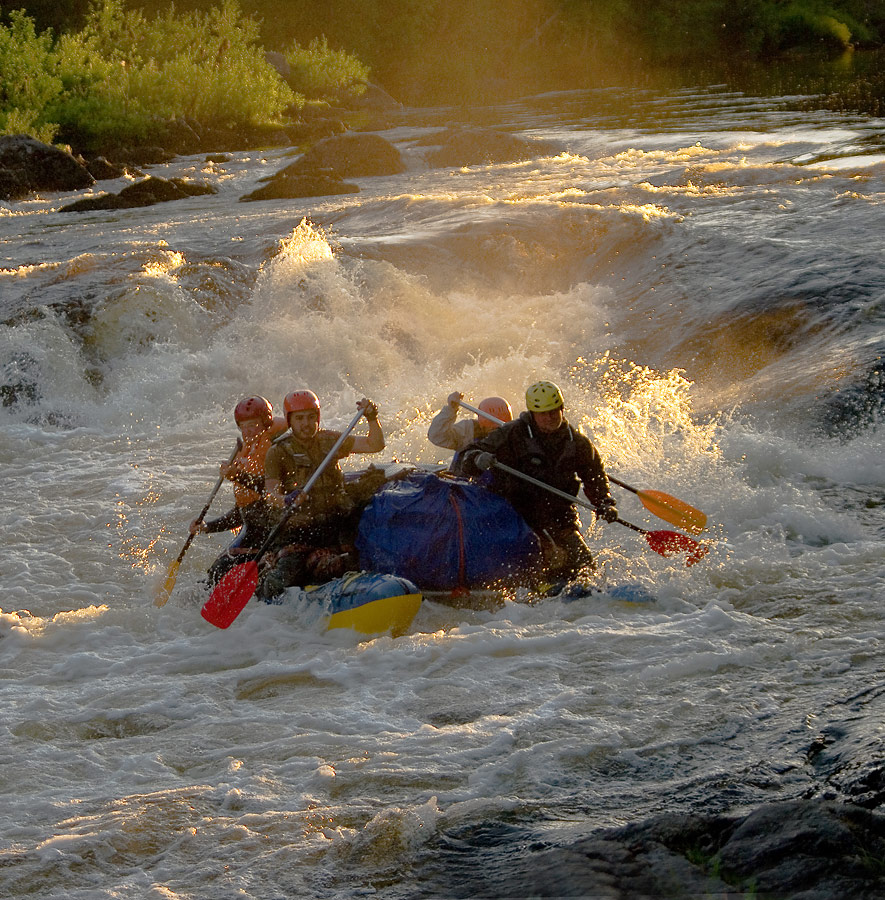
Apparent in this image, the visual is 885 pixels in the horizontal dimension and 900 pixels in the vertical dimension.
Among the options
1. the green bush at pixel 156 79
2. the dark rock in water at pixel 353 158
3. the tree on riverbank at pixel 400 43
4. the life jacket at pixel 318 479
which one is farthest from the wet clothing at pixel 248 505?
the tree on riverbank at pixel 400 43

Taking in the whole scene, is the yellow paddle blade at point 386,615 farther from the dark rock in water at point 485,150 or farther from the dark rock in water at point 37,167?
the dark rock in water at point 37,167

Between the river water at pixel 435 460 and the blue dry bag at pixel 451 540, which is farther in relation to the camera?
the blue dry bag at pixel 451 540

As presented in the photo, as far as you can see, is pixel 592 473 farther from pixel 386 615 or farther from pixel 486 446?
pixel 386 615

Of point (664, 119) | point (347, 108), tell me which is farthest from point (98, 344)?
point (347, 108)

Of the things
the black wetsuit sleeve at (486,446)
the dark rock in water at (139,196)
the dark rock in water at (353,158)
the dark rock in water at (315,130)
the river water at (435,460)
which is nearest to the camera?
the river water at (435,460)

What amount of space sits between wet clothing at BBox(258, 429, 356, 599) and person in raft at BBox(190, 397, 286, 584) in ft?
0.68

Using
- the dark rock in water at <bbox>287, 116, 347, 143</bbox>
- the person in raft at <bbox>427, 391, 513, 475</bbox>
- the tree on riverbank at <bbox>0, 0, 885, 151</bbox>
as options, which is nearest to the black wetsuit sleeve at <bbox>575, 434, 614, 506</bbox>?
the person in raft at <bbox>427, 391, 513, 475</bbox>

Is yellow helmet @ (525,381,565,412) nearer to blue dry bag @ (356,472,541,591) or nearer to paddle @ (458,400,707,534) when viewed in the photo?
blue dry bag @ (356,472,541,591)

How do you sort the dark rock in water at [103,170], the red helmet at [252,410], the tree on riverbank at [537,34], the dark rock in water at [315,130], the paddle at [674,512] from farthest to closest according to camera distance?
the tree on riverbank at [537,34], the dark rock in water at [315,130], the dark rock in water at [103,170], the red helmet at [252,410], the paddle at [674,512]

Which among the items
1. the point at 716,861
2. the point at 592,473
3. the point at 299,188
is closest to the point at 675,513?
the point at 592,473

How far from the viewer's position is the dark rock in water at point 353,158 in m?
22.7

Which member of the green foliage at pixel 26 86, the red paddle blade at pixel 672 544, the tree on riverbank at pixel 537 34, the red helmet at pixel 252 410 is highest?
the tree on riverbank at pixel 537 34

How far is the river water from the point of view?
400cm

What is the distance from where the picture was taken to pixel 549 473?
6.33 metres
